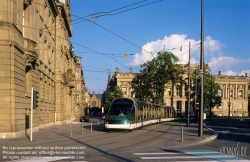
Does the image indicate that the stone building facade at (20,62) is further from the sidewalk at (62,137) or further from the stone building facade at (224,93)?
the stone building facade at (224,93)

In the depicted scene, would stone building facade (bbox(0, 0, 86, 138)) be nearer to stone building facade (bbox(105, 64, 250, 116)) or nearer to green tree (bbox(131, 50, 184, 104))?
Answer: green tree (bbox(131, 50, 184, 104))

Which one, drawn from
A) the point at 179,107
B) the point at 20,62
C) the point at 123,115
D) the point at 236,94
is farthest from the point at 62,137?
the point at 236,94

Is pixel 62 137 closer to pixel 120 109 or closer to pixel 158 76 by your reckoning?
pixel 120 109

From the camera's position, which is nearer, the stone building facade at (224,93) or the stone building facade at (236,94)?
the stone building facade at (224,93)

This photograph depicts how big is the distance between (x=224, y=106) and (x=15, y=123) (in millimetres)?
103308

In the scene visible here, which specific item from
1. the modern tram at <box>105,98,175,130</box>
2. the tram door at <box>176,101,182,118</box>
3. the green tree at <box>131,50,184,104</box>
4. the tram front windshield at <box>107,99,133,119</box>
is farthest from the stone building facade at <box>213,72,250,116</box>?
the tram front windshield at <box>107,99,133,119</box>

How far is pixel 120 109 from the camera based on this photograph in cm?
2880

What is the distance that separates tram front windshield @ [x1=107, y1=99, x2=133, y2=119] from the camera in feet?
93.5

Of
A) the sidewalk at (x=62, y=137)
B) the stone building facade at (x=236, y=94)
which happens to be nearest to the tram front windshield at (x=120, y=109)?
the sidewalk at (x=62, y=137)

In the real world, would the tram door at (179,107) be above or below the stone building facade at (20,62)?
below

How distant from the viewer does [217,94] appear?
80.5m

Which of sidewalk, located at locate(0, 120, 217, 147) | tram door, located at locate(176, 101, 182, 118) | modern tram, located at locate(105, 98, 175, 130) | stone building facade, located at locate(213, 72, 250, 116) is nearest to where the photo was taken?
sidewalk, located at locate(0, 120, 217, 147)

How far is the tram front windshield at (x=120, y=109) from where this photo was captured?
1121 inches

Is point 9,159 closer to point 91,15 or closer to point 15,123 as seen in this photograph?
point 15,123
